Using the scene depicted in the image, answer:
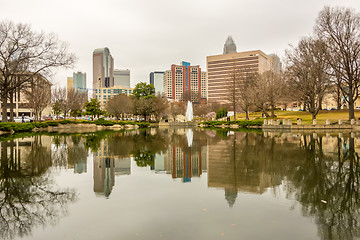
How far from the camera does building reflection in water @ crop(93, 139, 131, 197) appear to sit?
724cm

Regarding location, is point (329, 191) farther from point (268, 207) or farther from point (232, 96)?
point (232, 96)

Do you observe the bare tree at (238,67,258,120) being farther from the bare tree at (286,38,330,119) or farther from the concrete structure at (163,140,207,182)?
the concrete structure at (163,140,207,182)

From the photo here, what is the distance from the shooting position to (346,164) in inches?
393

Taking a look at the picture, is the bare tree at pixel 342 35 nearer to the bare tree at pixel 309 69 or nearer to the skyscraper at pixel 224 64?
the bare tree at pixel 309 69

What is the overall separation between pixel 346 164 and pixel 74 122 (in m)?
46.4

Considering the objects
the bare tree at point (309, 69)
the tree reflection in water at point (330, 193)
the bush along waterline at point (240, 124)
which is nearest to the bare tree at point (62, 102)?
the bush along waterline at point (240, 124)

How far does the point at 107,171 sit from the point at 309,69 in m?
39.7

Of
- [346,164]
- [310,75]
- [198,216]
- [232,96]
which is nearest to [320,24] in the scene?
[310,75]

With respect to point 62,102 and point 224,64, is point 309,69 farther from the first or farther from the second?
point 224,64

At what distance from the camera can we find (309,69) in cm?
4047

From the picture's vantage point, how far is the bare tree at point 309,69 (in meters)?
39.0

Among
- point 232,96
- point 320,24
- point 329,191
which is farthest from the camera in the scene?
point 232,96

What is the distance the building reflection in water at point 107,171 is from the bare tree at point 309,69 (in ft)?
117

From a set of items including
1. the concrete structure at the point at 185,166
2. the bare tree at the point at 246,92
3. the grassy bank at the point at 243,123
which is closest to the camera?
the concrete structure at the point at 185,166
